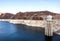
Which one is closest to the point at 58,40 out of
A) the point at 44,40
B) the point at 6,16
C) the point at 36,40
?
the point at 44,40

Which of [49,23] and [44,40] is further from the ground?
[49,23]

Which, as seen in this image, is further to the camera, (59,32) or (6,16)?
(6,16)

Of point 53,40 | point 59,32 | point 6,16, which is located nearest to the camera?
point 53,40

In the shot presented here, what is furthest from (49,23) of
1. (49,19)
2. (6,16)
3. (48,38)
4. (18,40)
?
(6,16)

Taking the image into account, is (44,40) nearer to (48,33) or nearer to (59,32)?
(48,33)

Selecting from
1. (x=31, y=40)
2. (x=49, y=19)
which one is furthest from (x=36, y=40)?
(x=49, y=19)

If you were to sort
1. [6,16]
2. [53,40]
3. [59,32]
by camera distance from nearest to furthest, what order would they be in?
1. [53,40]
2. [59,32]
3. [6,16]

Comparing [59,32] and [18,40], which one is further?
[59,32]

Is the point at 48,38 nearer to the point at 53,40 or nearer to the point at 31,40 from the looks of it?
the point at 53,40
